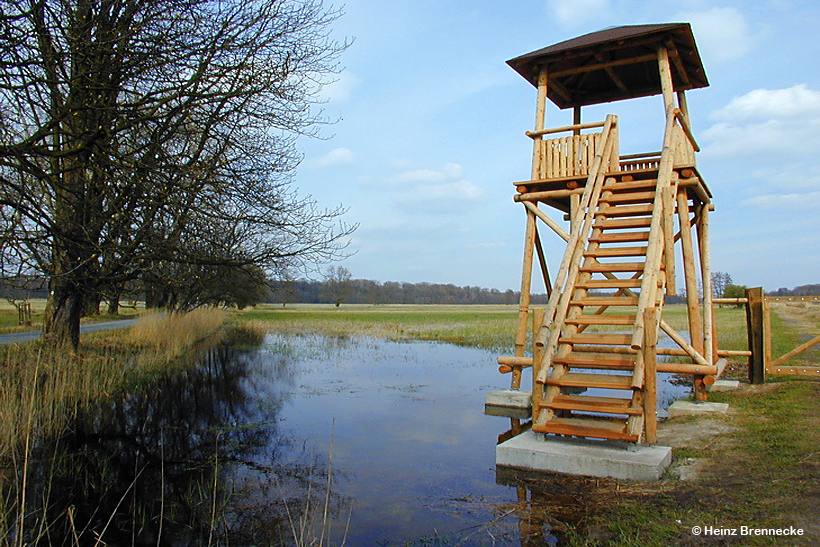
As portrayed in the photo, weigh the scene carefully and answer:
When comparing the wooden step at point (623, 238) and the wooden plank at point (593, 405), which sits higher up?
the wooden step at point (623, 238)

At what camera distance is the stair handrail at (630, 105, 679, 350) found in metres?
6.41

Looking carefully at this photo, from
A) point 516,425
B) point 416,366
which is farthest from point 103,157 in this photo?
point 416,366

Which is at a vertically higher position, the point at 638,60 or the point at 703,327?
the point at 638,60

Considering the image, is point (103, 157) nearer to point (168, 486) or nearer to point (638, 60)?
point (168, 486)

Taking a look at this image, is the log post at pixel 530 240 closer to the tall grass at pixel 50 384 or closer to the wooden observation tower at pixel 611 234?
the wooden observation tower at pixel 611 234

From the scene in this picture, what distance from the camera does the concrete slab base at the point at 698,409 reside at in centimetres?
841

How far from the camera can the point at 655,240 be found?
7.41 meters

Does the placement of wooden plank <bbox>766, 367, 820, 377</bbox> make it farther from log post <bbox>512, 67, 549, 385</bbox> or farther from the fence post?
log post <bbox>512, 67, 549, 385</bbox>

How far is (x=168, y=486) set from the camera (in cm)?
615

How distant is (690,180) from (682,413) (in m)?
3.57

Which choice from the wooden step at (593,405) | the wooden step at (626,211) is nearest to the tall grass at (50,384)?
the wooden step at (593,405)

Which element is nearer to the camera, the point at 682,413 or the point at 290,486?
the point at 290,486

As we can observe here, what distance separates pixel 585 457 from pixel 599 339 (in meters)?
1.70

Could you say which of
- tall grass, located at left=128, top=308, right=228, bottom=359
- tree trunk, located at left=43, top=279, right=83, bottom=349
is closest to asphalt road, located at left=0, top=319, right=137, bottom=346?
tree trunk, located at left=43, top=279, right=83, bottom=349
